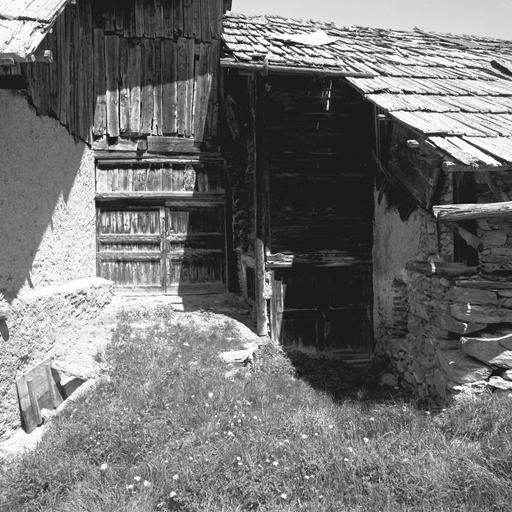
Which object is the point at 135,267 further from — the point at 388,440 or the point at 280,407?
the point at 388,440

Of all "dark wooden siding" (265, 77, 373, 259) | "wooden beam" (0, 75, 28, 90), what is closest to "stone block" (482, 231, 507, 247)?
"dark wooden siding" (265, 77, 373, 259)

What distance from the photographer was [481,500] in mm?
3818

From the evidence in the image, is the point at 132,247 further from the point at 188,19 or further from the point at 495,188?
the point at 495,188

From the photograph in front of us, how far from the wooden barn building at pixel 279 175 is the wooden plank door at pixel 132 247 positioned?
30mm

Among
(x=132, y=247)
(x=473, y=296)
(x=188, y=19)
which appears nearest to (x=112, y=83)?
(x=188, y=19)

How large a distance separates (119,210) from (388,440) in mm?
6854

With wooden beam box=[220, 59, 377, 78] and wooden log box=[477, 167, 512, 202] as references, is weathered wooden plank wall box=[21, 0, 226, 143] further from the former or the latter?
wooden log box=[477, 167, 512, 202]

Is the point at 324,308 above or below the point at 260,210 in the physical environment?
below

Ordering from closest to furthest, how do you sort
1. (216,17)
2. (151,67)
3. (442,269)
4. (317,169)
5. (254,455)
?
(254,455), (442,269), (317,169), (151,67), (216,17)

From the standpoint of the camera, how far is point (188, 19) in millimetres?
9562

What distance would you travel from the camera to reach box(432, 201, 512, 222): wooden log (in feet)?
16.6

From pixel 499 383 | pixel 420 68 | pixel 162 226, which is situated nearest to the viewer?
pixel 499 383

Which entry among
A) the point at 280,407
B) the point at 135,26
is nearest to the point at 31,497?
the point at 280,407

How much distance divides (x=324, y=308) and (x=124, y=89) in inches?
219
